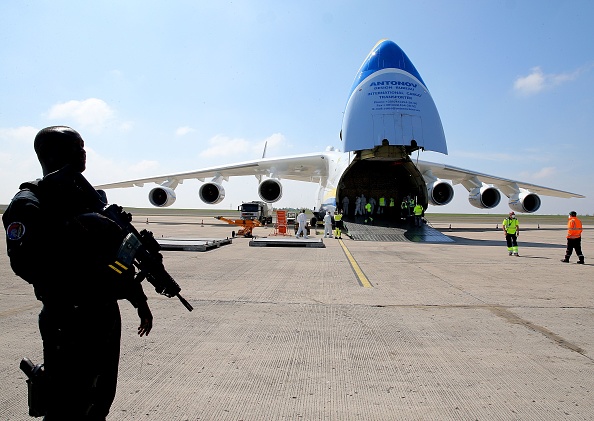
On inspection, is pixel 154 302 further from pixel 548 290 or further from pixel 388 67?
pixel 388 67

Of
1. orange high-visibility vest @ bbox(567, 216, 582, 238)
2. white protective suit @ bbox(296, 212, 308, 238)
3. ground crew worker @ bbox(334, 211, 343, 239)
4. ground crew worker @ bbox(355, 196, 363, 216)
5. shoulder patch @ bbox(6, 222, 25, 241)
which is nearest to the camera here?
shoulder patch @ bbox(6, 222, 25, 241)

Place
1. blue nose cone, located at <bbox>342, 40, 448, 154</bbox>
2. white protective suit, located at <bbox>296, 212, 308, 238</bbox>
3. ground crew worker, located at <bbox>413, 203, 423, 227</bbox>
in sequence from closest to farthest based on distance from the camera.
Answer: blue nose cone, located at <bbox>342, 40, 448, 154</bbox>
white protective suit, located at <bbox>296, 212, 308, 238</bbox>
ground crew worker, located at <bbox>413, 203, 423, 227</bbox>

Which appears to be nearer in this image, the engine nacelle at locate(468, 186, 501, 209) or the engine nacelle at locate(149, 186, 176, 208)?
the engine nacelle at locate(468, 186, 501, 209)

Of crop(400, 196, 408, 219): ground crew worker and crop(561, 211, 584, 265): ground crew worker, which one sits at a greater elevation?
crop(400, 196, 408, 219): ground crew worker

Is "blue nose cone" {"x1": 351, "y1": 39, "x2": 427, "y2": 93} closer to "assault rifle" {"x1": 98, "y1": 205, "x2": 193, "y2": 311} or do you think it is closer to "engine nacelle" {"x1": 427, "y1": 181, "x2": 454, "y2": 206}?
"engine nacelle" {"x1": 427, "y1": 181, "x2": 454, "y2": 206}

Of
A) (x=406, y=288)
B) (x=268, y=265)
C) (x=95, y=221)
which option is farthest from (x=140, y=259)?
(x=268, y=265)

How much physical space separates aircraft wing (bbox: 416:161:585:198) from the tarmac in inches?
636

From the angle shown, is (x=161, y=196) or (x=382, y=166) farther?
(x=161, y=196)

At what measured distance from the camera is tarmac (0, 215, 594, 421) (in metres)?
2.82

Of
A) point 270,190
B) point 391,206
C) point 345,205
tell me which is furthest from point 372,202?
point 270,190

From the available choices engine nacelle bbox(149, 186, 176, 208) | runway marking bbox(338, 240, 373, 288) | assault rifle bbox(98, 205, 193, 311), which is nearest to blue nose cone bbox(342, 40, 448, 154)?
runway marking bbox(338, 240, 373, 288)

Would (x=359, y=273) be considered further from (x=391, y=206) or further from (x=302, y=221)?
(x=391, y=206)

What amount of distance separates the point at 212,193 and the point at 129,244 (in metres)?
21.2

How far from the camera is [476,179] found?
78.3ft
